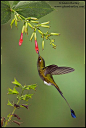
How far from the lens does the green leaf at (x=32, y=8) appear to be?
79 cm

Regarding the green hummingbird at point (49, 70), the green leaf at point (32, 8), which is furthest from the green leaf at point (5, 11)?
the green hummingbird at point (49, 70)

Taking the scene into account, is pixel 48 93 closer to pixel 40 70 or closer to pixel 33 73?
pixel 33 73

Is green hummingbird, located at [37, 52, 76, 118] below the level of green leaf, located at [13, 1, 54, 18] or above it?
below

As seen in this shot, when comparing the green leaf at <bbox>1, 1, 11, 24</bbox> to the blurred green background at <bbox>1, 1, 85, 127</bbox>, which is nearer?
the green leaf at <bbox>1, 1, 11, 24</bbox>

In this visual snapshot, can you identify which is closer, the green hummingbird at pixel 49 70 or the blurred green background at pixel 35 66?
the green hummingbird at pixel 49 70

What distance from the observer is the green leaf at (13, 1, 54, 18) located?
79 cm

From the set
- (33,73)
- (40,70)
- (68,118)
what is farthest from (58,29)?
(40,70)

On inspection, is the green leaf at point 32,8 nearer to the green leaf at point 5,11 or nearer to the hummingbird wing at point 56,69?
the green leaf at point 5,11

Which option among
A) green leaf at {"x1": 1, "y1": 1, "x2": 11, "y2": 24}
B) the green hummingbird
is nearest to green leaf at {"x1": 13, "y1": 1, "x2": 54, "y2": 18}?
green leaf at {"x1": 1, "y1": 1, "x2": 11, "y2": 24}

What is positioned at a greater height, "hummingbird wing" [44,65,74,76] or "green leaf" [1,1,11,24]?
"green leaf" [1,1,11,24]

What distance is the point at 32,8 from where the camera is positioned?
2.68ft

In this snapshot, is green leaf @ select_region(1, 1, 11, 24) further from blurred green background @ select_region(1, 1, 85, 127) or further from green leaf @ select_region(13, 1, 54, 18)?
blurred green background @ select_region(1, 1, 85, 127)

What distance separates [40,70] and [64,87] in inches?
44.8

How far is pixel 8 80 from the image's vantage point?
2.24 metres
